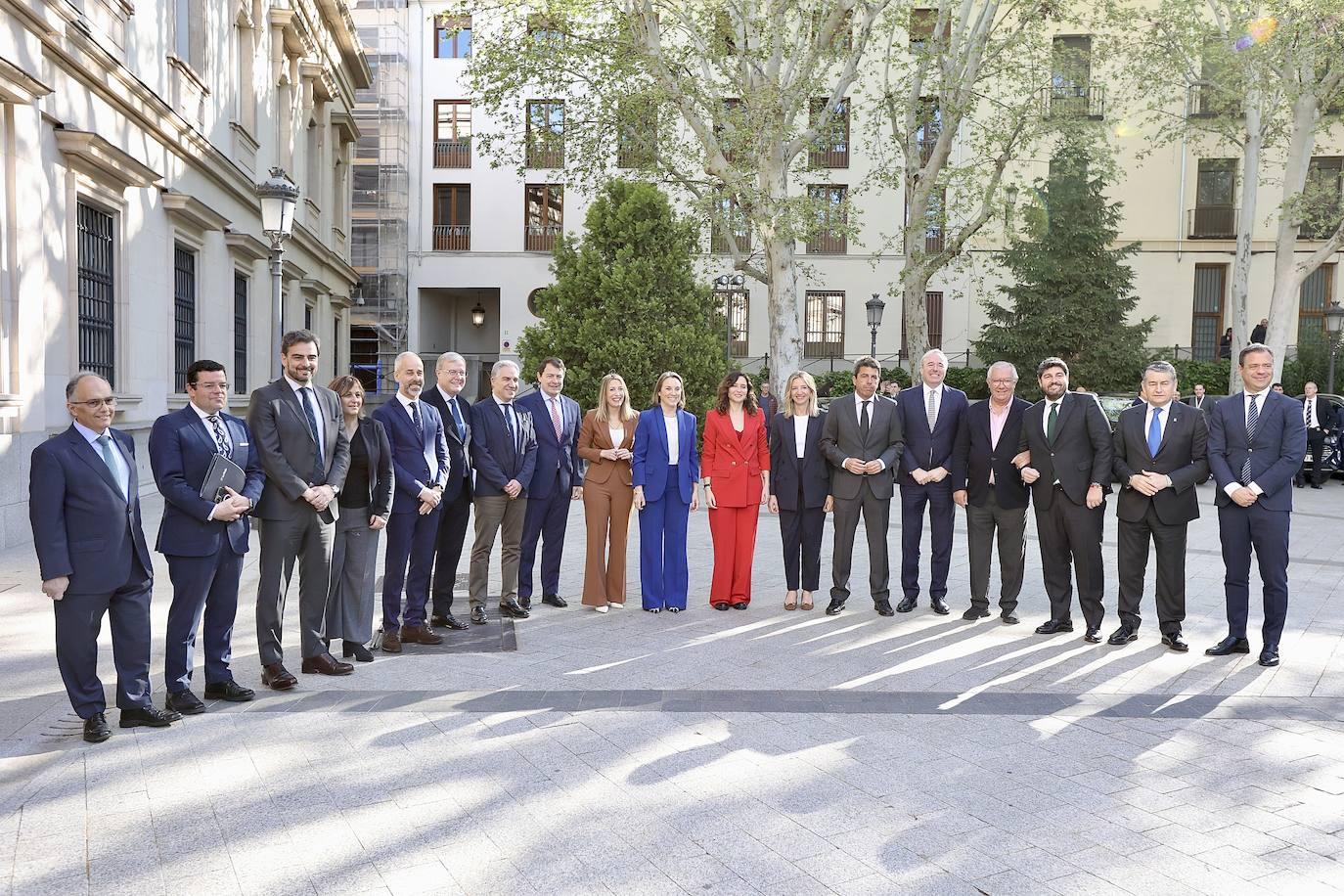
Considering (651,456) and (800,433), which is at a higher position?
(800,433)

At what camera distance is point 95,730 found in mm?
5059

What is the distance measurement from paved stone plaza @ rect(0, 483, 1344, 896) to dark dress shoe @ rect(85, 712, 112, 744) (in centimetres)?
11

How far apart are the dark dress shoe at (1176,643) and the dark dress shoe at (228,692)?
584 centimetres

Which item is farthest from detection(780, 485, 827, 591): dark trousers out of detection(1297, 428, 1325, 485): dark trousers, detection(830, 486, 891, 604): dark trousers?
detection(1297, 428, 1325, 485): dark trousers

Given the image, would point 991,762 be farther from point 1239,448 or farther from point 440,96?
point 440,96

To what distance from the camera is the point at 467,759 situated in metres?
4.91

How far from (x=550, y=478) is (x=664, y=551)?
3.57 ft

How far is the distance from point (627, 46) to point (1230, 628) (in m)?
14.5

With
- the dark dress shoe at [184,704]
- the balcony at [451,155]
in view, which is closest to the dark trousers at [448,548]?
the dark dress shoe at [184,704]

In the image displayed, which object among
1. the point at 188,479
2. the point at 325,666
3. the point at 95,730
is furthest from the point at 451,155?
the point at 95,730

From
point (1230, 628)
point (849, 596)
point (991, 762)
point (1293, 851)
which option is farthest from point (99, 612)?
point (1230, 628)

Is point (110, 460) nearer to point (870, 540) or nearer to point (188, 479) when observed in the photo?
point (188, 479)

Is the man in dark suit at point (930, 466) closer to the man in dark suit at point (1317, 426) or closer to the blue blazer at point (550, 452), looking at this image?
the blue blazer at point (550, 452)

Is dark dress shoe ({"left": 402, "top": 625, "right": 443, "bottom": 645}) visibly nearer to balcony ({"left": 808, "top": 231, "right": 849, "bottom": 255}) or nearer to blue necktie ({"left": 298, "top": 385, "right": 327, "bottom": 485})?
blue necktie ({"left": 298, "top": 385, "right": 327, "bottom": 485})
